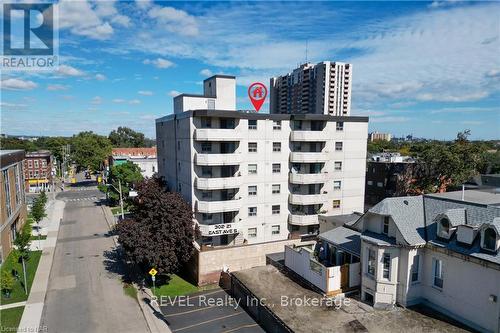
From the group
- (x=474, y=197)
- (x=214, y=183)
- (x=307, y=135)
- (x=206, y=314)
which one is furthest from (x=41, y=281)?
(x=474, y=197)

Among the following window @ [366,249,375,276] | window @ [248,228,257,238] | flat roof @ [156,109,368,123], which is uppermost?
flat roof @ [156,109,368,123]

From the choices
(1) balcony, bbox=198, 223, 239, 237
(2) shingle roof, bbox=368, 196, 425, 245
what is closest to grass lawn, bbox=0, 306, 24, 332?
(1) balcony, bbox=198, 223, 239, 237

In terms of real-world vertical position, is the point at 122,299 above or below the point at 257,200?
below

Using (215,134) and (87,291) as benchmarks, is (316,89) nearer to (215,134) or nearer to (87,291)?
(215,134)

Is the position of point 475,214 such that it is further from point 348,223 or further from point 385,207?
point 348,223

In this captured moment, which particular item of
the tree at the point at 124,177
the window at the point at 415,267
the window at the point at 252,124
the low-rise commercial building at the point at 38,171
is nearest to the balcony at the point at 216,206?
the window at the point at 252,124

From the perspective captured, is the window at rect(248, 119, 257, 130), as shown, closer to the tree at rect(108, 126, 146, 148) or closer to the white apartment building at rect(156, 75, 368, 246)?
the white apartment building at rect(156, 75, 368, 246)

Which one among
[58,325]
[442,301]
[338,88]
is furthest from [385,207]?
[338,88]
